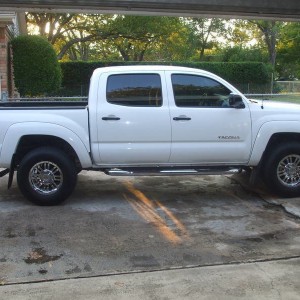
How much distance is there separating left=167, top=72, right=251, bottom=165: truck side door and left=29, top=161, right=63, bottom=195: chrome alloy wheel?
1.67 meters

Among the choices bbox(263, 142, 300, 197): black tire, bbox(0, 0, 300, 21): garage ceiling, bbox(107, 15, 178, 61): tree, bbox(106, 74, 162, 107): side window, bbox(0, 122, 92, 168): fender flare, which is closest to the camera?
bbox(0, 122, 92, 168): fender flare

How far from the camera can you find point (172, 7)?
875 cm

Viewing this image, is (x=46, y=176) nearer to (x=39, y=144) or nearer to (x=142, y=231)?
(x=39, y=144)

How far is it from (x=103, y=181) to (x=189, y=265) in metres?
3.98

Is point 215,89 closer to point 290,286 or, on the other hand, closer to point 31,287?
point 290,286

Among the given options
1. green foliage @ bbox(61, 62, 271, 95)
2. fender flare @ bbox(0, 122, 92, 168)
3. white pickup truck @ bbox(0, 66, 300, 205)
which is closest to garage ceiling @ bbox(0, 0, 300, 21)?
white pickup truck @ bbox(0, 66, 300, 205)

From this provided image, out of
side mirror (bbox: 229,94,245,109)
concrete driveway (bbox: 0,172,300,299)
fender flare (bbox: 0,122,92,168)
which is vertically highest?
side mirror (bbox: 229,94,245,109)

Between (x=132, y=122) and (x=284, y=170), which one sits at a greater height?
(x=132, y=122)

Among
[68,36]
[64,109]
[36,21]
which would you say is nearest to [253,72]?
[36,21]

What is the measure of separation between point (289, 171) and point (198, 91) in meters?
1.87

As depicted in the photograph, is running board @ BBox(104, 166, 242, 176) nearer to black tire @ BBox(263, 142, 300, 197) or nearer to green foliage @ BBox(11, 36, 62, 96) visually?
black tire @ BBox(263, 142, 300, 197)

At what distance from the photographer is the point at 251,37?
54875 millimetres

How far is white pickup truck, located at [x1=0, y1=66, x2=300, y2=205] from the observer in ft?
21.6

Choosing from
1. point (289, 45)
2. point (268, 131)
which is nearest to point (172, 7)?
point (268, 131)
